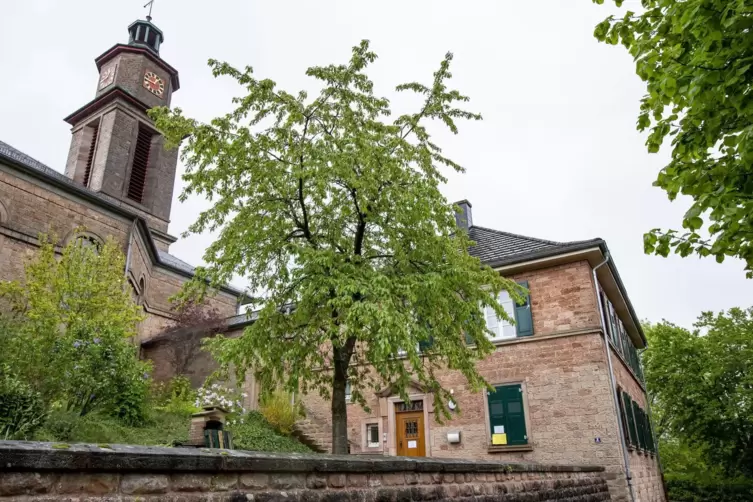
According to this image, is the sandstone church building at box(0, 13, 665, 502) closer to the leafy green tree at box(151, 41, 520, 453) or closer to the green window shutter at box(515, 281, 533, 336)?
the green window shutter at box(515, 281, 533, 336)

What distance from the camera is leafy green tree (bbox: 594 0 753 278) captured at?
4688mm

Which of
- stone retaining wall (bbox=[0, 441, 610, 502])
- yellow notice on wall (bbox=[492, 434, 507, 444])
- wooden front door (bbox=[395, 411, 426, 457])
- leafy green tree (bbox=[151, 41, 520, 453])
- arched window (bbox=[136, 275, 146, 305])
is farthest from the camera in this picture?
arched window (bbox=[136, 275, 146, 305])

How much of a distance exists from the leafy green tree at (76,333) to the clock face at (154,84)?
737 inches

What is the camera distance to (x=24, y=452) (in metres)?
2.25

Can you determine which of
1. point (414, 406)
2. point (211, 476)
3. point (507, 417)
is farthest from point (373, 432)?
point (211, 476)

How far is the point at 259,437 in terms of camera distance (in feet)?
49.7

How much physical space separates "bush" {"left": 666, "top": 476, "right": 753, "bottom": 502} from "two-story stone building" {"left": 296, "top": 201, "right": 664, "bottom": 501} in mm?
9568

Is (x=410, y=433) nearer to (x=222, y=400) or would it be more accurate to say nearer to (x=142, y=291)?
(x=222, y=400)

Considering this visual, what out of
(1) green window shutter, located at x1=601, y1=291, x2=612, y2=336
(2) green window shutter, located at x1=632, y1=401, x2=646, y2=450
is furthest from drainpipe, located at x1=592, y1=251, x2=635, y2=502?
(2) green window shutter, located at x1=632, y1=401, x2=646, y2=450

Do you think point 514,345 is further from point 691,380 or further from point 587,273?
point 691,380

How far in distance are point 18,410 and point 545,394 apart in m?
11.6

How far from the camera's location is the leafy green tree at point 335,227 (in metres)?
8.44

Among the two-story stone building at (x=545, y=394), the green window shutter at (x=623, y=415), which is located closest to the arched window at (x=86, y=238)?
the two-story stone building at (x=545, y=394)

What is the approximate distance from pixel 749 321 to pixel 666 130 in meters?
27.3
